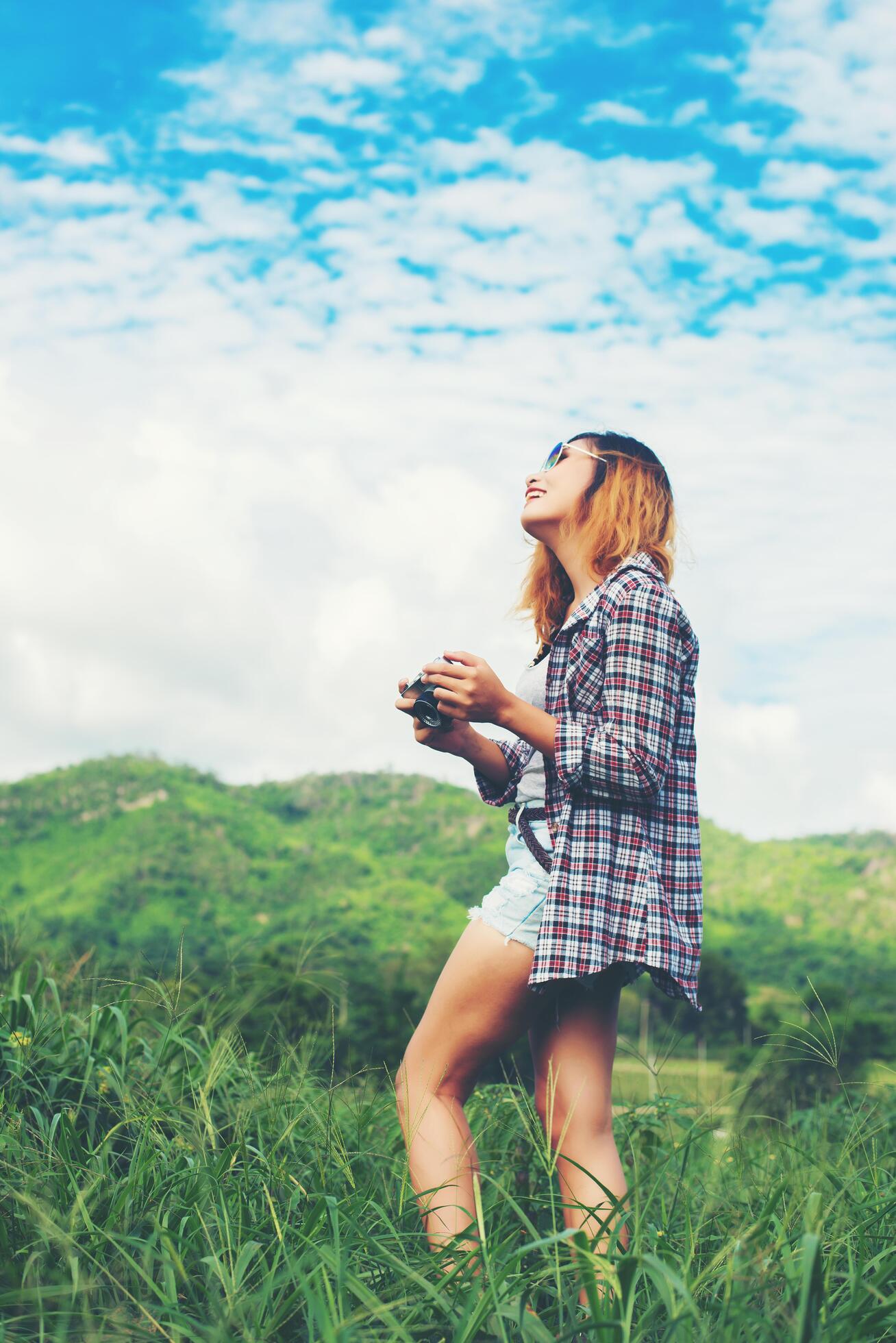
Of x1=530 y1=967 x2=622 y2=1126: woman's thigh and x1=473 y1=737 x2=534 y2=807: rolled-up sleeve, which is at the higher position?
x1=473 y1=737 x2=534 y2=807: rolled-up sleeve

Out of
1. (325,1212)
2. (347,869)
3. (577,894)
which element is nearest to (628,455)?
(577,894)

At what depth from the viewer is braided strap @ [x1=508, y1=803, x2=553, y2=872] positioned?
6.74ft

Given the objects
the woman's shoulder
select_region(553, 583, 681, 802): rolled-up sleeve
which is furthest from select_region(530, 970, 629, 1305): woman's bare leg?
the woman's shoulder

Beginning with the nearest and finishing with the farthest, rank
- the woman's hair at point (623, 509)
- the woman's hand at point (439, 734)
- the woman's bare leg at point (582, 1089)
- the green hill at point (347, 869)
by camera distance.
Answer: the woman's bare leg at point (582, 1089) < the woman's hand at point (439, 734) < the woman's hair at point (623, 509) < the green hill at point (347, 869)

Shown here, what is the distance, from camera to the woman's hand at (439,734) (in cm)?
204

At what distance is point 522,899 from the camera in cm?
204

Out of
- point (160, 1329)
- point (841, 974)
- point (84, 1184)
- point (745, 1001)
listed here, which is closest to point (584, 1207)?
point (160, 1329)

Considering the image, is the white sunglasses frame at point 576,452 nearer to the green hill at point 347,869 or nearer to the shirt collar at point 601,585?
the shirt collar at point 601,585

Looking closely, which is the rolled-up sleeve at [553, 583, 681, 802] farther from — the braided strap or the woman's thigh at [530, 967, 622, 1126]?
the woman's thigh at [530, 967, 622, 1126]

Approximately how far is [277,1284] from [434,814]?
63.8 metres

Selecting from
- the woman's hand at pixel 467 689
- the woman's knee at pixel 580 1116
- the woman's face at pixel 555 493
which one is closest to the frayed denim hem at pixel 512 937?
the woman's knee at pixel 580 1116

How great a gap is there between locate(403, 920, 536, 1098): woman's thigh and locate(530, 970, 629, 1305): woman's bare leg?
0.07 meters

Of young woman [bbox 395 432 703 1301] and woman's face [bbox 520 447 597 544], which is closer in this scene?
→ young woman [bbox 395 432 703 1301]

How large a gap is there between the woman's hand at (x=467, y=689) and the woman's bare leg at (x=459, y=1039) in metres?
0.40
